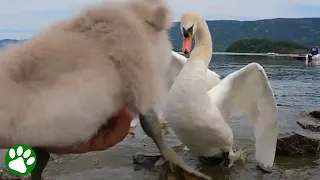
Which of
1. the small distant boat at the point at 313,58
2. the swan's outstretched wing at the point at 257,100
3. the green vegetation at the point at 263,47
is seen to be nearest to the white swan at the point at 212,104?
the swan's outstretched wing at the point at 257,100

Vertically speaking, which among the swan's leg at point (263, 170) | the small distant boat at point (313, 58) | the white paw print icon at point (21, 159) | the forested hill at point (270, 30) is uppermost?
the white paw print icon at point (21, 159)

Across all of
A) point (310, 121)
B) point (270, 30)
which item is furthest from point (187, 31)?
point (270, 30)

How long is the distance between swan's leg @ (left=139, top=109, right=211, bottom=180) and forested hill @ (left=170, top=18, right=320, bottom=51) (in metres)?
97.4

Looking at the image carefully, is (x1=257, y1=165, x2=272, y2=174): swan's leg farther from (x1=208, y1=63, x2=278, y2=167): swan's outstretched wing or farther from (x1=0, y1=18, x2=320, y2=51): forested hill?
(x1=0, y1=18, x2=320, y2=51): forested hill

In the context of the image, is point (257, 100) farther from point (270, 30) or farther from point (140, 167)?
point (270, 30)

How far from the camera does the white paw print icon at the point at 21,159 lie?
1.60 m

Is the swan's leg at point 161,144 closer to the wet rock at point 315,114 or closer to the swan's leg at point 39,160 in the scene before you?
the swan's leg at point 39,160

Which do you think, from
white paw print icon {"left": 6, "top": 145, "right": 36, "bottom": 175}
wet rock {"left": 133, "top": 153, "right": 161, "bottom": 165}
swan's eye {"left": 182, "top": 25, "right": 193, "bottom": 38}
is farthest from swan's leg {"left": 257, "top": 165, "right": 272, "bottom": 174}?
white paw print icon {"left": 6, "top": 145, "right": 36, "bottom": 175}

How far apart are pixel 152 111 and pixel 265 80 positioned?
4.50 meters

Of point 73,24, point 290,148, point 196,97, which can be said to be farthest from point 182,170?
point 290,148

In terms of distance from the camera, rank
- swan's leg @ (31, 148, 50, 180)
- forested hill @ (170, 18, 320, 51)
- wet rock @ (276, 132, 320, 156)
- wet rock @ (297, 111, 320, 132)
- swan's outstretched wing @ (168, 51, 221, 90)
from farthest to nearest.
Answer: forested hill @ (170, 18, 320, 51)
wet rock @ (297, 111, 320, 132)
swan's outstretched wing @ (168, 51, 221, 90)
wet rock @ (276, 132, 320, 156)
swan's leg @ (31, 148, 50, 180)

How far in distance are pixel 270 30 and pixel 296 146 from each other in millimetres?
122622

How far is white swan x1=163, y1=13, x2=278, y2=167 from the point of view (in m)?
5.69

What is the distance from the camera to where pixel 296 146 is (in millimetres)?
6867
